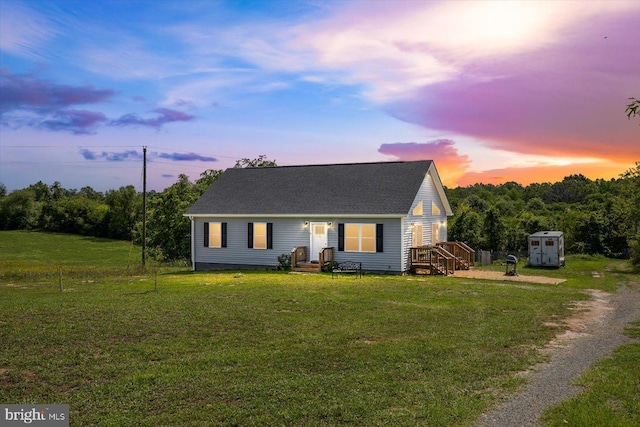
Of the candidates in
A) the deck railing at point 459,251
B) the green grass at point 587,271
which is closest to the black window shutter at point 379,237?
the deck railing at point 459,251

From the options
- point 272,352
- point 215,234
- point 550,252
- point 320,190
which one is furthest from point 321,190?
point 272,352

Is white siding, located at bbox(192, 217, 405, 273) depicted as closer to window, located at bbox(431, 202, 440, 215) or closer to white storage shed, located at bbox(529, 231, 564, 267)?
window, located at bbox(431, 202, 440, 215)

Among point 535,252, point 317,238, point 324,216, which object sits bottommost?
point 535,252

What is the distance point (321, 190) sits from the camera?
28.0 m

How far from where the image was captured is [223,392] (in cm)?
732

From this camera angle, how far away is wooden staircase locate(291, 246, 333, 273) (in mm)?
25141

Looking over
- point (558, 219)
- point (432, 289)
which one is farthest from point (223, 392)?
point (558, 219)

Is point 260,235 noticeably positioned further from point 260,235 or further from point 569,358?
point 569,358

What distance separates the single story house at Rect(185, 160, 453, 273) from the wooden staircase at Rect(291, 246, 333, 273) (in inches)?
2.7

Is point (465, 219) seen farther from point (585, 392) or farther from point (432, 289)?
point (585, 392)

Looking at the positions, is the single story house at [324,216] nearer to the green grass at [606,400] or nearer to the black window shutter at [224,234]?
the black window shutter at [224,234]

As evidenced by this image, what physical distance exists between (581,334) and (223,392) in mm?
8526

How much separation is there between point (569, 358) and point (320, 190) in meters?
19.6

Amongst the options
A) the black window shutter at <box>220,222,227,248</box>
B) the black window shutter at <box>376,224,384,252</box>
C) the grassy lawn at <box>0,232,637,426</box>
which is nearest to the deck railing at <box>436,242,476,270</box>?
the black window shutter at <box>376,224,384,252</box>
